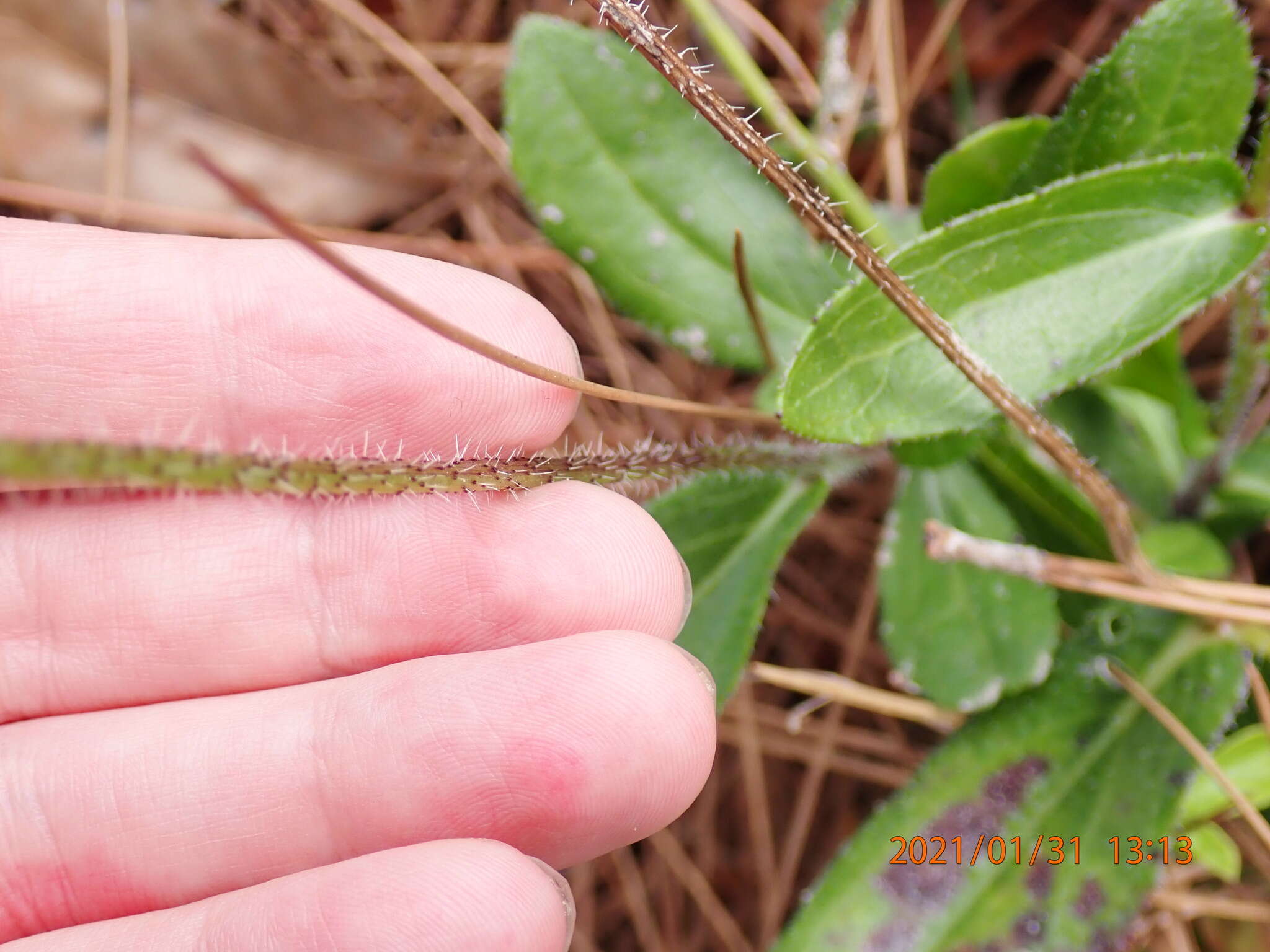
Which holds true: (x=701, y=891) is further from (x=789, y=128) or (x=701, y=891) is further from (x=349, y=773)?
(x=789, y=128)

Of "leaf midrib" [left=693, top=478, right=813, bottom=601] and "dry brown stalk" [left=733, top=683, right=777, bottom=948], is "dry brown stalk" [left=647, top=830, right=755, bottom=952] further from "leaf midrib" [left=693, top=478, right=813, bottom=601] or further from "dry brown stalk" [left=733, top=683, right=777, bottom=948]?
"leaf midrib" [left=693, top=478, right=813, bottom=601]

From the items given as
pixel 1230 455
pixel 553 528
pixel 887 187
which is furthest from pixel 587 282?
pixel 1230 455

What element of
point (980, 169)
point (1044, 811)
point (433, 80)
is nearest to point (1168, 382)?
point (980, 169)

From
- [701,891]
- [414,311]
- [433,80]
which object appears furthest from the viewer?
[433,80]

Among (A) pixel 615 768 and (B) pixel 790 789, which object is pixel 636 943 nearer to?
(B) pixel 790 789

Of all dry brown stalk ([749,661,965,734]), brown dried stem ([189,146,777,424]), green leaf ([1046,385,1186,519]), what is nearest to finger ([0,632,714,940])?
brown dried stem ([189,146,777,424])

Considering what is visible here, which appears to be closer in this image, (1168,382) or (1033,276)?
(1033,276)

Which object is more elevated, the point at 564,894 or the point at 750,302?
the point at 750,302
